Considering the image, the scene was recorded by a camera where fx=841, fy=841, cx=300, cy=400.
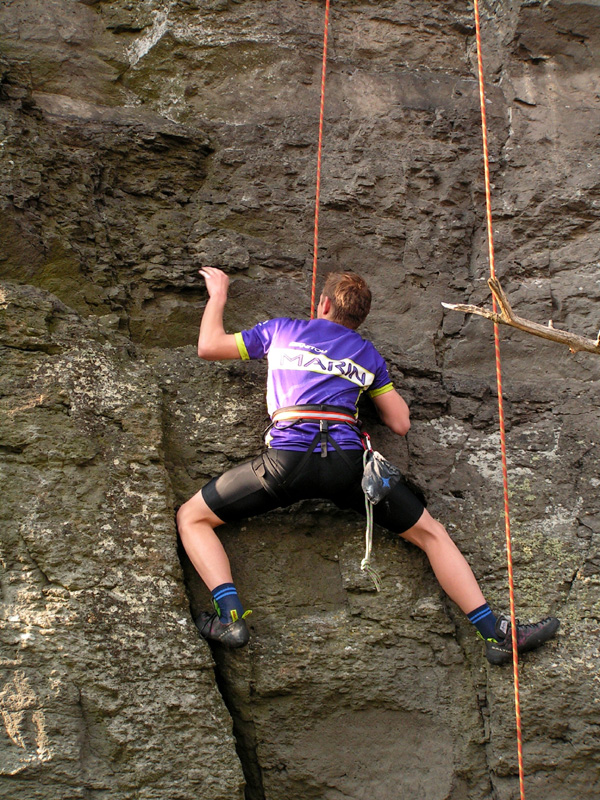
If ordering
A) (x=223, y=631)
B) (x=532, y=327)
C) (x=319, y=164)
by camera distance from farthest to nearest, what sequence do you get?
(x=319, y=164) < (x=532, y=327) < (x=223, y=631)

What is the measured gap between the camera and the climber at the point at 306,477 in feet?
11.5

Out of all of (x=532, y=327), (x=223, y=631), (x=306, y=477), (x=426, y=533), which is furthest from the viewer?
(x=532, y=327)

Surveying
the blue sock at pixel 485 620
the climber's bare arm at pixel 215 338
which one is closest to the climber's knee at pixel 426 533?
the blue sock at pixel 485 620

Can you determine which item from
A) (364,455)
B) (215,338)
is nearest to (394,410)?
(364,455)

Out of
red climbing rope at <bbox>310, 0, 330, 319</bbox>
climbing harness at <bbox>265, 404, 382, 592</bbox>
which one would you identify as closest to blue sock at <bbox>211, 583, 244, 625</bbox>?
climbing harness at <bbox>265, 404, 382, 592</bbox>

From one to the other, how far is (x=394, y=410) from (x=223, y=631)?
123cm

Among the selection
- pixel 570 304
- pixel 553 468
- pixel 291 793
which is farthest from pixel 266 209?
pixel 291 793

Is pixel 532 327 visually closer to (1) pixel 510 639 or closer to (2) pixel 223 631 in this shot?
(1) pixel 510 639

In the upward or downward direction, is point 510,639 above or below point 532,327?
below

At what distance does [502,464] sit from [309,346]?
1093 millimetres

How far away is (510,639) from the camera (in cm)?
354

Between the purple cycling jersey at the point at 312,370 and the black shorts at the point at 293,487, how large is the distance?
2.8 inches

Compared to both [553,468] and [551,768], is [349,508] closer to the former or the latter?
[553,468]

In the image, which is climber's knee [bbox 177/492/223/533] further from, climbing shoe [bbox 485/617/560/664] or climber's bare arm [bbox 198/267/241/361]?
climbing shoe [bbox 485/617/560/664]
